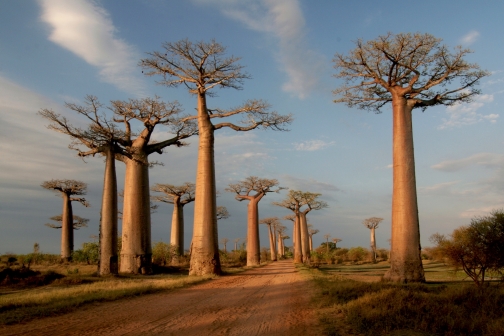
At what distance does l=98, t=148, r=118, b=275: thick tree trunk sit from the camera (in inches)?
541

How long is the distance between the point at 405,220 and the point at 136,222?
36.0 feet

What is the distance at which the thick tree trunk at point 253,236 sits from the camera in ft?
96.9

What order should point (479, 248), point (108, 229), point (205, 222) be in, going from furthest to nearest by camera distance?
point (205, 222) < point (108, 229) < point (479, 248)

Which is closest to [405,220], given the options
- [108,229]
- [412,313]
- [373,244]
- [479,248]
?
[479,248]

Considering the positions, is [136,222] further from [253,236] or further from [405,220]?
[253,236]

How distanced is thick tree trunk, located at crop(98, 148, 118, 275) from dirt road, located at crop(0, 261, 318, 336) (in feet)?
22.3

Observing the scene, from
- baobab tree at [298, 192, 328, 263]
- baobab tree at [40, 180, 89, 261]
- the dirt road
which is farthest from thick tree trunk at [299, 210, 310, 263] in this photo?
the dirt road

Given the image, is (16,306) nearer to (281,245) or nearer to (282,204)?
(282,204)

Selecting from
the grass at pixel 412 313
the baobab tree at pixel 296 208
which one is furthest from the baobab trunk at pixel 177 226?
the grass at pixel 412 313

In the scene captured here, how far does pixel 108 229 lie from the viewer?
1380 cm

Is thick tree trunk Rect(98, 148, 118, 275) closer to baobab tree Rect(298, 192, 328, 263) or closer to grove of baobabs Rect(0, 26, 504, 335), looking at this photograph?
grove of baobabs Rect(0, 26, 504, 335)

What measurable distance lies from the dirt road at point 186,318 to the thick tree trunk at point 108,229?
6.80 metres

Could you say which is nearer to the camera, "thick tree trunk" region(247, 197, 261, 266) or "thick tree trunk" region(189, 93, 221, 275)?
"thick tree trunk" region(189, 93, 221, 275)

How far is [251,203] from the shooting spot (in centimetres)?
3097
